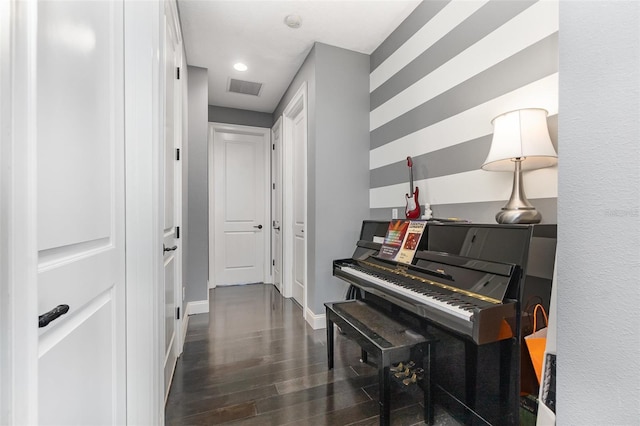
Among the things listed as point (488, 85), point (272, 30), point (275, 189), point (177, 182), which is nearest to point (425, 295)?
point (488, 85)

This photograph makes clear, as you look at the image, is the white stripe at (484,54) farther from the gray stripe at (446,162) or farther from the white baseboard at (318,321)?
the white baseboard at (318,321)

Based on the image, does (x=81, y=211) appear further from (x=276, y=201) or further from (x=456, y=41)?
(x=276, y=201)

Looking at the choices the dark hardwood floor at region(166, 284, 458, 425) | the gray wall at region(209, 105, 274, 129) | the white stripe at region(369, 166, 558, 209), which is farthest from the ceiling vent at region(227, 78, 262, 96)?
the dark hardwood floor at region(166, 284, 458, 425)

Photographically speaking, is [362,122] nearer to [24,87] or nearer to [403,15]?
[403,15]

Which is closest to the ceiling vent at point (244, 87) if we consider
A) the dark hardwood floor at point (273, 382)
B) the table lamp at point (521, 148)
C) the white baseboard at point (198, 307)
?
the white baseboard at point (198, 307)

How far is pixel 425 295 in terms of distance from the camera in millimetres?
1388

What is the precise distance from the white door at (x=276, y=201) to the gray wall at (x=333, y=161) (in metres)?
1.19

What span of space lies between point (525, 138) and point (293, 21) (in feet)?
6.65

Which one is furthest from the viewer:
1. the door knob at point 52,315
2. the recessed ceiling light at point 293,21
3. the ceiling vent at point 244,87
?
the ceiling vent at point 244,87

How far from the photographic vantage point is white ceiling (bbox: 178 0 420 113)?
221 cm

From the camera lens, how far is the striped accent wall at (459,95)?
4.63 ft

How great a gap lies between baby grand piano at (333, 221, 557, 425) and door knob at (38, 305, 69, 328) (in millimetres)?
1304

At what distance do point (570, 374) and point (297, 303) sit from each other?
9.91 feet

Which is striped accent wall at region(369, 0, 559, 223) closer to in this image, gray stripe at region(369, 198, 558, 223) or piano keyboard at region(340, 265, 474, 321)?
gray stripe at region(369, 198, 558, 223)
